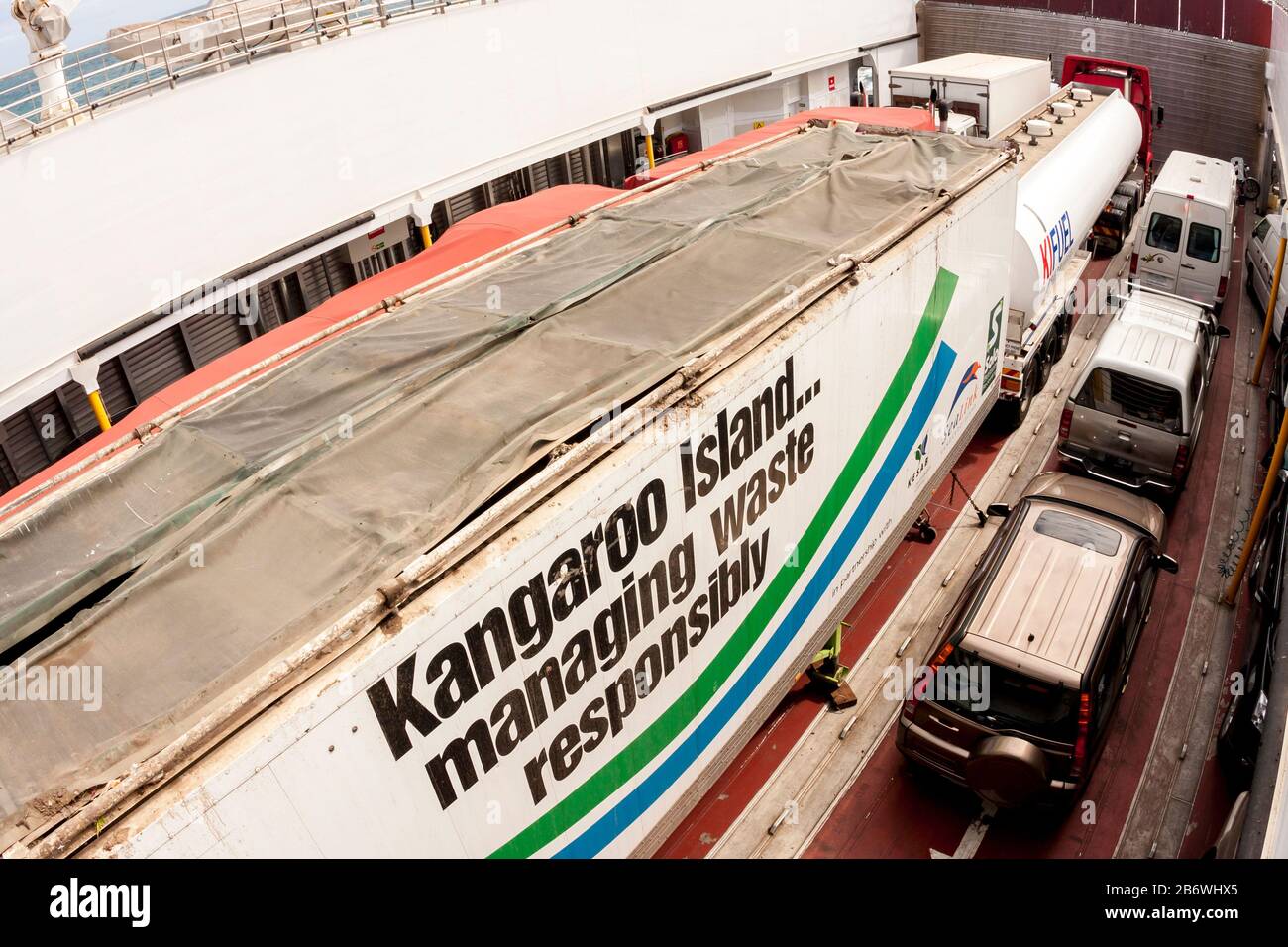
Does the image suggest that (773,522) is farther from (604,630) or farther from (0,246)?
(0,246)

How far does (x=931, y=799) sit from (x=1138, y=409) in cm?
541

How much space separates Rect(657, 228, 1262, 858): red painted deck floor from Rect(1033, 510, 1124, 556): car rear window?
1624 millimetres

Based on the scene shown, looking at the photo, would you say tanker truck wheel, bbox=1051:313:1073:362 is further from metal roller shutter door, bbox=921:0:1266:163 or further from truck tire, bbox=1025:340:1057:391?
metal roller shutter door, bbox=921:0:1266:163

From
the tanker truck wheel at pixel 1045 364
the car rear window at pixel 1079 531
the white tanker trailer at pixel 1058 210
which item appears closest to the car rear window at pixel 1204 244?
the white tanker trailer at pixel 1058 210

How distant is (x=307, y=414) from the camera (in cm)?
552

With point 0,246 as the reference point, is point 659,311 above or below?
below

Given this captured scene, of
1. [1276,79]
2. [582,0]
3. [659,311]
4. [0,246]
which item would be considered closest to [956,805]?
[659,311]

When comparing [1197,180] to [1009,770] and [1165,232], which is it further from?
[1009,770]

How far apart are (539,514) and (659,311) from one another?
2.40m

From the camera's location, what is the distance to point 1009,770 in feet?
21.7

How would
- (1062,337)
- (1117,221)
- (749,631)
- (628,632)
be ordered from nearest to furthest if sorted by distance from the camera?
(628,632)
(749,631)
(1062,337)
(1117,221)

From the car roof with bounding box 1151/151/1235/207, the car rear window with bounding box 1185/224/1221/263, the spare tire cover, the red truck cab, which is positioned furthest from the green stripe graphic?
the red truck cab

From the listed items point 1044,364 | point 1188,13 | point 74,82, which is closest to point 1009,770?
point 1044,364

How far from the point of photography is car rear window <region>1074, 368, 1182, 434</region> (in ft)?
33.4
